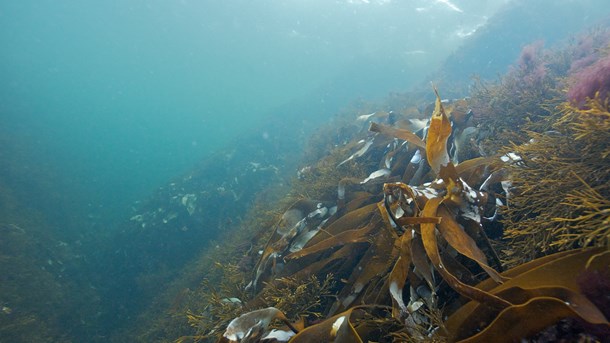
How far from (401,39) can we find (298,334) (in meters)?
30.6

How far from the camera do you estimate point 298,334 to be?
50.0 inches

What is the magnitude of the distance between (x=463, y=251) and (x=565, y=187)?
55cm

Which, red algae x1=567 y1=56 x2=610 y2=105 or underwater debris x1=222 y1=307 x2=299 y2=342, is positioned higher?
red algae x1=567 y1=56 x2=610 y2=105

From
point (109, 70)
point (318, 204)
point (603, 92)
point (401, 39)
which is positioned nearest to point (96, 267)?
point (318, 204)

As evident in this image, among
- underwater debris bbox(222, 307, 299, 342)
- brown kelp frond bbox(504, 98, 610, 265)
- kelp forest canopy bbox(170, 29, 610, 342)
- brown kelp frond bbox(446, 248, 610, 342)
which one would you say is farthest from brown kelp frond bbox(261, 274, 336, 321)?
brown kelp frond bbox(504, 98, 610, 265)

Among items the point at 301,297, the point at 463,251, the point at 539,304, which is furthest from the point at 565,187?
the point at 301,297

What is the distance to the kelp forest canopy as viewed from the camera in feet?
3.08

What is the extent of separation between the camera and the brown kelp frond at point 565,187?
43.3 inches

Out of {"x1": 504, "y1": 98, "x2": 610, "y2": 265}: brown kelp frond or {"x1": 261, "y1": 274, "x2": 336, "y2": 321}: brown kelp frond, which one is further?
{"x1": 261, "y1": 274, "x2": 336, "y2": 321}: brown kelp frond

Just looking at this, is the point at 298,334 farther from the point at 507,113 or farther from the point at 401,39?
the point at 401,39

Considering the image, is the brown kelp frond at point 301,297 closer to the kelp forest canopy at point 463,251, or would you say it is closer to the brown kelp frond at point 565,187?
the kelp forest canopy at point 463,251

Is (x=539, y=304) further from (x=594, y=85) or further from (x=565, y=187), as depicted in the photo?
(x=594, y=85)

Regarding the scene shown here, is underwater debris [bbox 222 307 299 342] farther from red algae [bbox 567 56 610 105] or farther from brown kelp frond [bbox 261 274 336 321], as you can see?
red algae [bbox 567 56 610 105]

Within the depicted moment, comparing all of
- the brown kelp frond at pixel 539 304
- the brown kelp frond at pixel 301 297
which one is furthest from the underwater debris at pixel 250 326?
the brown kelp frond at pixel 539 304
